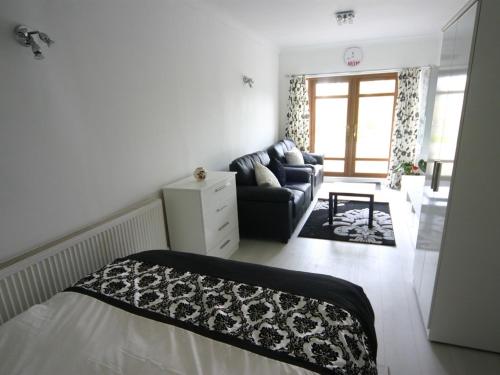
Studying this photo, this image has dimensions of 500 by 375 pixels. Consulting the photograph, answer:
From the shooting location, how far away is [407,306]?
2242mm

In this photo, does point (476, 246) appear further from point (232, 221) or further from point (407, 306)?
point (232, 221)

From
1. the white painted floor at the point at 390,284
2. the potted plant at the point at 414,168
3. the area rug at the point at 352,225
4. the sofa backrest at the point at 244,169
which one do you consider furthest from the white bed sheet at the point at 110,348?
the potted plant at the point at 414,168

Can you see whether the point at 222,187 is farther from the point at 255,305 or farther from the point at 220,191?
the point at 255,305

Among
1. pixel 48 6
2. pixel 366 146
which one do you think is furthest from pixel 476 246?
pixel 366 146

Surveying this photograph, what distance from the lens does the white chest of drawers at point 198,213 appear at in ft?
Answer: 8.25

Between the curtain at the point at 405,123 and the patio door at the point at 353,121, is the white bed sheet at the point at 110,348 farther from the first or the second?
the patio door at the point at 353,121

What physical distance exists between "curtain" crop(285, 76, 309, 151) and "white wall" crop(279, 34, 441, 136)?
18cm

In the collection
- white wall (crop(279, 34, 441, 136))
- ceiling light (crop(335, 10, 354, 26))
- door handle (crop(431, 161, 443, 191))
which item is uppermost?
ceiling light (crop(335, 10, 354, 26))

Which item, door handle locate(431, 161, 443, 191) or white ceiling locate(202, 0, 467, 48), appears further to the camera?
white ceiling locate(202, 0, 467, 48)

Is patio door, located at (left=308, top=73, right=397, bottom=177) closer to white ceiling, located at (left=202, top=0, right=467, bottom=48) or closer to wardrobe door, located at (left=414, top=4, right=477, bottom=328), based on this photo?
white ceiling, located at (left=202, top=0, right=467, bottom=48)

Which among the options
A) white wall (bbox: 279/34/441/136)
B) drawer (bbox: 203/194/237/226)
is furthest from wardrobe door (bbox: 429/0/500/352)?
white wall (bbox: 279/34/441/136)

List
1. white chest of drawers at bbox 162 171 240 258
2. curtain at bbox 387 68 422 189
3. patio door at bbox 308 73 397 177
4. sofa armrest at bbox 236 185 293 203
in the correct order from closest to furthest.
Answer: white chest of drawers at bbox 162 171 240 258
sofa armrest at bbox 236 185 293 203
curtain at bbox 387 68 422 189
patio door at bbox 308 73 397 177

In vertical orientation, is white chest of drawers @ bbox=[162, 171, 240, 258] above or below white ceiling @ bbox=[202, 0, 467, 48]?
below

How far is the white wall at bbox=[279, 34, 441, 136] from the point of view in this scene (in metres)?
4.99
